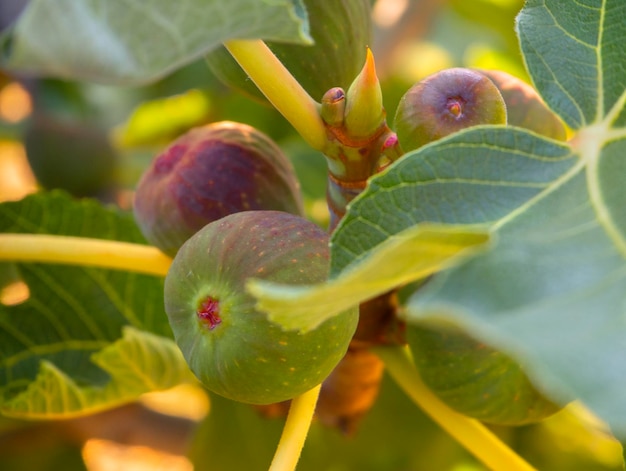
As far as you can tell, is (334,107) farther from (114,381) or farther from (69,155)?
(69,155)

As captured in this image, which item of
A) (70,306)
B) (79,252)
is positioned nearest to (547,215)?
(79,252)

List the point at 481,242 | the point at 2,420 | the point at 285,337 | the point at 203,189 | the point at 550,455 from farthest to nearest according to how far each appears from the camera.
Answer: the point at 550,455, the point at 2,420, the point at 203,189, the point at 285,337, the point at 481,242

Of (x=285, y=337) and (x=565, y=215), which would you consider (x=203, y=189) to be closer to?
(x=285, y=337)

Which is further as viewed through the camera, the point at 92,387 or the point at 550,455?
the point at 550,455

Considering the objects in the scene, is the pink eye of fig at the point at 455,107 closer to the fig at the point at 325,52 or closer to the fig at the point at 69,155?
the fig at the point at 325,52

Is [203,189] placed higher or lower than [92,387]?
higher

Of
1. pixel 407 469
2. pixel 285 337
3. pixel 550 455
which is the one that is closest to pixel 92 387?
pixel 285 337
